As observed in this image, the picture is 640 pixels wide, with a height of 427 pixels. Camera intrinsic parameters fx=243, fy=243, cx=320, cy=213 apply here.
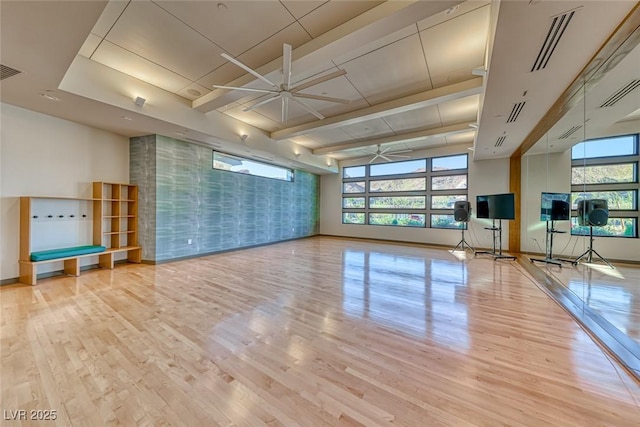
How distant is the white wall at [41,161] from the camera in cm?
391

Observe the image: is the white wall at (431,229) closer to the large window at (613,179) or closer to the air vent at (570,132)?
the air vent at (570,132)

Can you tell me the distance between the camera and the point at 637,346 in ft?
7.01

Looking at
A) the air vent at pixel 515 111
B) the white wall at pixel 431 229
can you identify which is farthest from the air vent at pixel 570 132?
the white wall at pixel 431 229

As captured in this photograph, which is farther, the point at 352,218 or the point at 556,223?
the point at 352,218

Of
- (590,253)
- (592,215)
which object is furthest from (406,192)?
(592,215)

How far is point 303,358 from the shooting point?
2.02m

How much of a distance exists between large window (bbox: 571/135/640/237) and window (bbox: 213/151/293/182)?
7.15 meters

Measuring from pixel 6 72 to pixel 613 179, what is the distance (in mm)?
7128

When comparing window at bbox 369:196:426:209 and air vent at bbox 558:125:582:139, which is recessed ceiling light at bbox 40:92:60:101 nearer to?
air vent at bbox 558:125:582:139

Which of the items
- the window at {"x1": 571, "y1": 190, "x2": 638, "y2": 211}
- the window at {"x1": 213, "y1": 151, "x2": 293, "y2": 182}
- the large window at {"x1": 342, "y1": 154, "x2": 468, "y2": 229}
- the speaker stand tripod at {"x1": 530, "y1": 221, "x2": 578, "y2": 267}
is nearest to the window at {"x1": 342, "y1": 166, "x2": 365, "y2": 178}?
the large window at {"x1": 342, "y1": 154, "x2": 468, "y2": 229}

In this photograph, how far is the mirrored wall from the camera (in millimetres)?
2402

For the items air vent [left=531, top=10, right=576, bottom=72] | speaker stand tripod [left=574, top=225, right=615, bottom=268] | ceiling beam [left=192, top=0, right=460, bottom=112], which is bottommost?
speaker stand tripod [left=574, top=225, right=615, bottom=268]

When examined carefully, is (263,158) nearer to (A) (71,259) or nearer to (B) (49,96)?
(B) (49,96)

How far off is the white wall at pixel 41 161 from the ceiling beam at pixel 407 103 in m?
4.40
